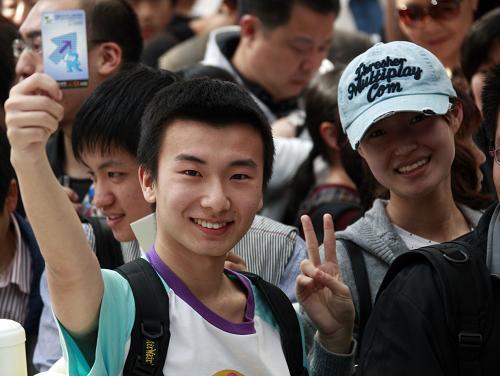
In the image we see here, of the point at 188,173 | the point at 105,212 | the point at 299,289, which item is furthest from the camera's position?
the point at 105,212

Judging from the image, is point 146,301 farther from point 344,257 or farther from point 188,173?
point 344,257

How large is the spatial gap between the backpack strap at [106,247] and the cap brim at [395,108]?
934 millimetres

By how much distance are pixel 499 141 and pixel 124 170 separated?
4.56 ft

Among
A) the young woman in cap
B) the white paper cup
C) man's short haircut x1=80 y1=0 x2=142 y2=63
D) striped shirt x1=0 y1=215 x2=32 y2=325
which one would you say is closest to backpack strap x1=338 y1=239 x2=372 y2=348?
the young woman in cap

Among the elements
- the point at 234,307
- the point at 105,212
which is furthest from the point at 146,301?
the point at 105,212

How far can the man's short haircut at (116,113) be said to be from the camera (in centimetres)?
377

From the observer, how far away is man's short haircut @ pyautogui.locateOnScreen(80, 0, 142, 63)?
4.87 meters

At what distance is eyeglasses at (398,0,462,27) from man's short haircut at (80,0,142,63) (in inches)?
50.3

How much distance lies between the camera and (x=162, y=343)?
2.70 meters

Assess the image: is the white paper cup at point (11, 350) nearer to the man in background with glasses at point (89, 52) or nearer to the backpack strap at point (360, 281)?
the backpack strap at point (360, 281)

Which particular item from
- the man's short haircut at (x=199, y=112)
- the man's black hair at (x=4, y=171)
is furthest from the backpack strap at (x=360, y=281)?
the man's black hair at (x=4, y=171)

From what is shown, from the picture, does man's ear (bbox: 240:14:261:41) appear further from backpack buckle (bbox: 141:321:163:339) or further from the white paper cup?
backpack buckle (bbox: 141:321:163:339)

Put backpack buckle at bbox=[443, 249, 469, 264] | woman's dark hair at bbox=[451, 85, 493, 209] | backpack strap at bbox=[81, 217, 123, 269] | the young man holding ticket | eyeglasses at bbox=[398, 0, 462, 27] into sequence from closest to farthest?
1. the young man holding ticket
2. backpack buckle at bbox=[443, 249, 469, 264]
3. backpack strap at bbox=[81, 217, 123, 269]
4. woman's dark hair at bbox=[451, 85, 493, 209]
5. eyeglasses at bbox=[398, 0, 462, 27]

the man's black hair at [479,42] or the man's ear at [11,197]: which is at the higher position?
the man's black hair at [479,42]
